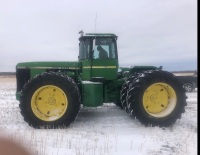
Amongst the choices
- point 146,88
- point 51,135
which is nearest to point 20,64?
point 51,135

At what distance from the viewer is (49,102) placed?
21.3 ft

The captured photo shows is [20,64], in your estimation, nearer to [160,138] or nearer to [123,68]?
[123,68]

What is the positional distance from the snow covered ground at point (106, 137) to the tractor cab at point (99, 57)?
3.64 ft

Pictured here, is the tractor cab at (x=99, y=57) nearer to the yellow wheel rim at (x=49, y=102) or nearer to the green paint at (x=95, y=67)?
the green paint at (x=95, y=67)

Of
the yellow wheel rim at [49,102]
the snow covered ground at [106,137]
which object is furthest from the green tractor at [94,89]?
the snow covered ground at [106,137]

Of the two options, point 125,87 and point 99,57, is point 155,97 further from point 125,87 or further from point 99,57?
point 99,57

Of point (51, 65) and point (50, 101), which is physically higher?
point (51, 65)

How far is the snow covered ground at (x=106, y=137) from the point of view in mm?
4648

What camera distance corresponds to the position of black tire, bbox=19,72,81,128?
20.8ft

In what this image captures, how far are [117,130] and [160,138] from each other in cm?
99

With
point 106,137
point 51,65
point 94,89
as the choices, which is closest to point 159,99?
point 94,89

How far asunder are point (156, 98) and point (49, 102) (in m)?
2.37

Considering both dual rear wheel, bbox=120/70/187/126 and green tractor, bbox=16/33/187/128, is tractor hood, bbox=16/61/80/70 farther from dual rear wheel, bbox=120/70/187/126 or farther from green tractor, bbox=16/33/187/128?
dual rear wheel, bbox=120/70/187/126

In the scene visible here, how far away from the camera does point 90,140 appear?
207 inches
